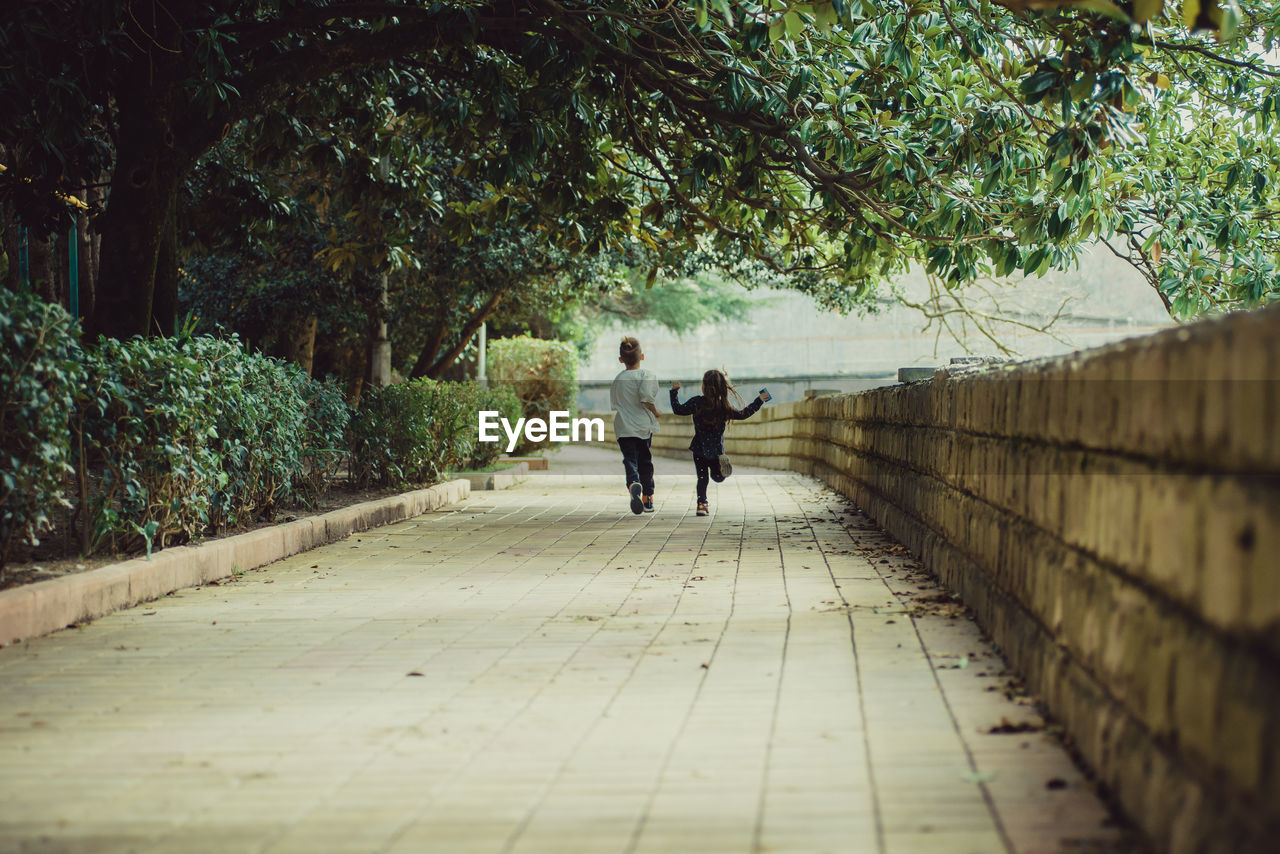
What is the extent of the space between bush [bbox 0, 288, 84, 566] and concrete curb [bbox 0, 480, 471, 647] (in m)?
0.34

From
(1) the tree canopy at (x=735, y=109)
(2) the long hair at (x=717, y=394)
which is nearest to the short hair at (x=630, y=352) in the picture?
(2) the long hair at (x=717, y=394)

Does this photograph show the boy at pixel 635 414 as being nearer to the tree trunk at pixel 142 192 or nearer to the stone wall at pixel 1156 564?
the tree trunk at pixel 142 192

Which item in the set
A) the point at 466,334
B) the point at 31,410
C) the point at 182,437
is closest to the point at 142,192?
the point at 182,437

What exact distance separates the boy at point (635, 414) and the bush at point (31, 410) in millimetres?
6825

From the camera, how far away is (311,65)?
9805 mm

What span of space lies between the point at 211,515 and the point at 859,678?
527 centimetres

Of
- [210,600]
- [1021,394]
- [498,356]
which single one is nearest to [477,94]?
[210,600]

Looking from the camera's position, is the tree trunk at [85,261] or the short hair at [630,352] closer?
the short hair at [630,352]

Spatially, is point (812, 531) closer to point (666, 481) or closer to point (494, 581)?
point (494, 581)

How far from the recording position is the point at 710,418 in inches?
479

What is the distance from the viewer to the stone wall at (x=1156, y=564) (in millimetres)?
2287

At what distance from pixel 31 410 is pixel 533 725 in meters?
3.23

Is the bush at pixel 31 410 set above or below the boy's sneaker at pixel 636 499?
above

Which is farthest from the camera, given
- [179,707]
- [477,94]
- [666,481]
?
[666,481]
